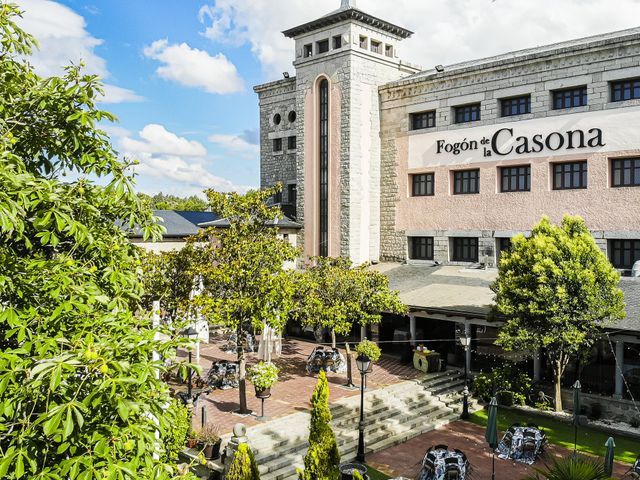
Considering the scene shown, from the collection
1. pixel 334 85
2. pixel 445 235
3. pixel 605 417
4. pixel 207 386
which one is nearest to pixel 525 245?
pixel 605 417

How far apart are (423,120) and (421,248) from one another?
679cm

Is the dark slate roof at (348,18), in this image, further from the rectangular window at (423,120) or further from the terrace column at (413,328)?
the terrace column at (413,328)

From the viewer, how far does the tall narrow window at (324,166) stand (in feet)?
103

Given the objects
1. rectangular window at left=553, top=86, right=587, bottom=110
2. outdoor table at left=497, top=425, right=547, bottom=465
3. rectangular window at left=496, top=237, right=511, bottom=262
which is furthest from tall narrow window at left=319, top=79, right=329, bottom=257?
outdoor table at left=497, top=425, right=547, bottom=465

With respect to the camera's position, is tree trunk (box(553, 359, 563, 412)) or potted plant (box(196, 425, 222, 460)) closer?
potted plant (box(196, 425, 222, 460))

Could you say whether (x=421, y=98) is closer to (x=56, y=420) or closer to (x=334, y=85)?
(x=334, y=85)

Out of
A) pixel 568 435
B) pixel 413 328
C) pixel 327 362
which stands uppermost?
pixel 413 328

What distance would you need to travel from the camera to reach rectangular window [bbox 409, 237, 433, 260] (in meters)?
30.2

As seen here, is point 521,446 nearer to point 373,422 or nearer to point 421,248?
point 373,422

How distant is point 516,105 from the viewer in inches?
1053

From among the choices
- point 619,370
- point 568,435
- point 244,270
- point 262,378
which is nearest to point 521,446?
point 568,435

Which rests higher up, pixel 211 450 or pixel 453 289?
pixel 453 289

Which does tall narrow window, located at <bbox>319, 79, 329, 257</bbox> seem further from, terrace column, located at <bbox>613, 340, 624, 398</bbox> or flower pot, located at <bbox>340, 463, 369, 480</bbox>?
flower pot, located at <bbox>340, 463, 369, 480</bbox>

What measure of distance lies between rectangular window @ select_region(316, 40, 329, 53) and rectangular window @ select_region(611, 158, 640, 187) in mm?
15867
